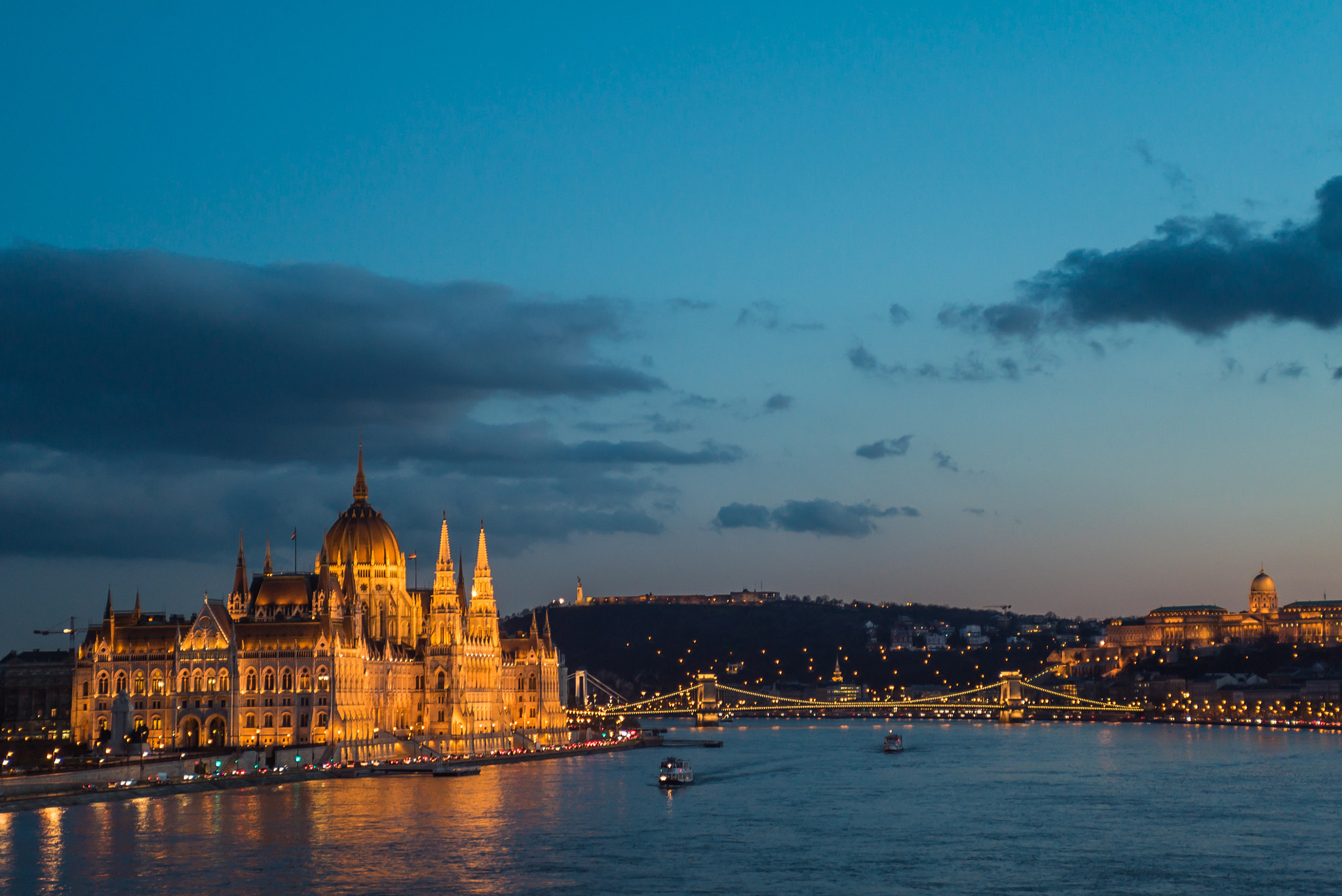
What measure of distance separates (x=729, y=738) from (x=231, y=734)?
202ft

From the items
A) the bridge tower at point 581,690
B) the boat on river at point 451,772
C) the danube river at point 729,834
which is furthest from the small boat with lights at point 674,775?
the bridge tower at point 581,690

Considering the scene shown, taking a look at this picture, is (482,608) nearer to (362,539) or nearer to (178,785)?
(362,539)

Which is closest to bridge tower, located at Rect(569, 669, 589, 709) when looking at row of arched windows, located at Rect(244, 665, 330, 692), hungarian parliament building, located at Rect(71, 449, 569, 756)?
hungarian parliament building, located at Rect(71, 449, 569, 756)

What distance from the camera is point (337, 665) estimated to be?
332ft

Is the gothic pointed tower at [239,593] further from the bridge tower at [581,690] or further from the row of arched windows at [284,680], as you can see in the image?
the bridge tower at [581,690]

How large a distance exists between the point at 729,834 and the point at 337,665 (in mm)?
44375

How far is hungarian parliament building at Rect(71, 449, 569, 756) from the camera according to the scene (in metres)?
99.8

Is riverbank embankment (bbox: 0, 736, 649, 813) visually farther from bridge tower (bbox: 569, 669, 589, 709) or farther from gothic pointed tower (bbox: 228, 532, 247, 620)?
bridge tower (bbox: 569, 669, 589, 709)

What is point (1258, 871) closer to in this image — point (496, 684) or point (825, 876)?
point (825, 876)

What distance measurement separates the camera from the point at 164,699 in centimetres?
10106

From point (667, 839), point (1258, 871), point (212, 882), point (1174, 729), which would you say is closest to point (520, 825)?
point (667, 839)

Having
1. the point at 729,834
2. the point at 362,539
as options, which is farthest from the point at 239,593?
the point at 729,834

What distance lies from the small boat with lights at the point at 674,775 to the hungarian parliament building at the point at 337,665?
2225 cm

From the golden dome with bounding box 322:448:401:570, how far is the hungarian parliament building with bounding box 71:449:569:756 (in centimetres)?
11
